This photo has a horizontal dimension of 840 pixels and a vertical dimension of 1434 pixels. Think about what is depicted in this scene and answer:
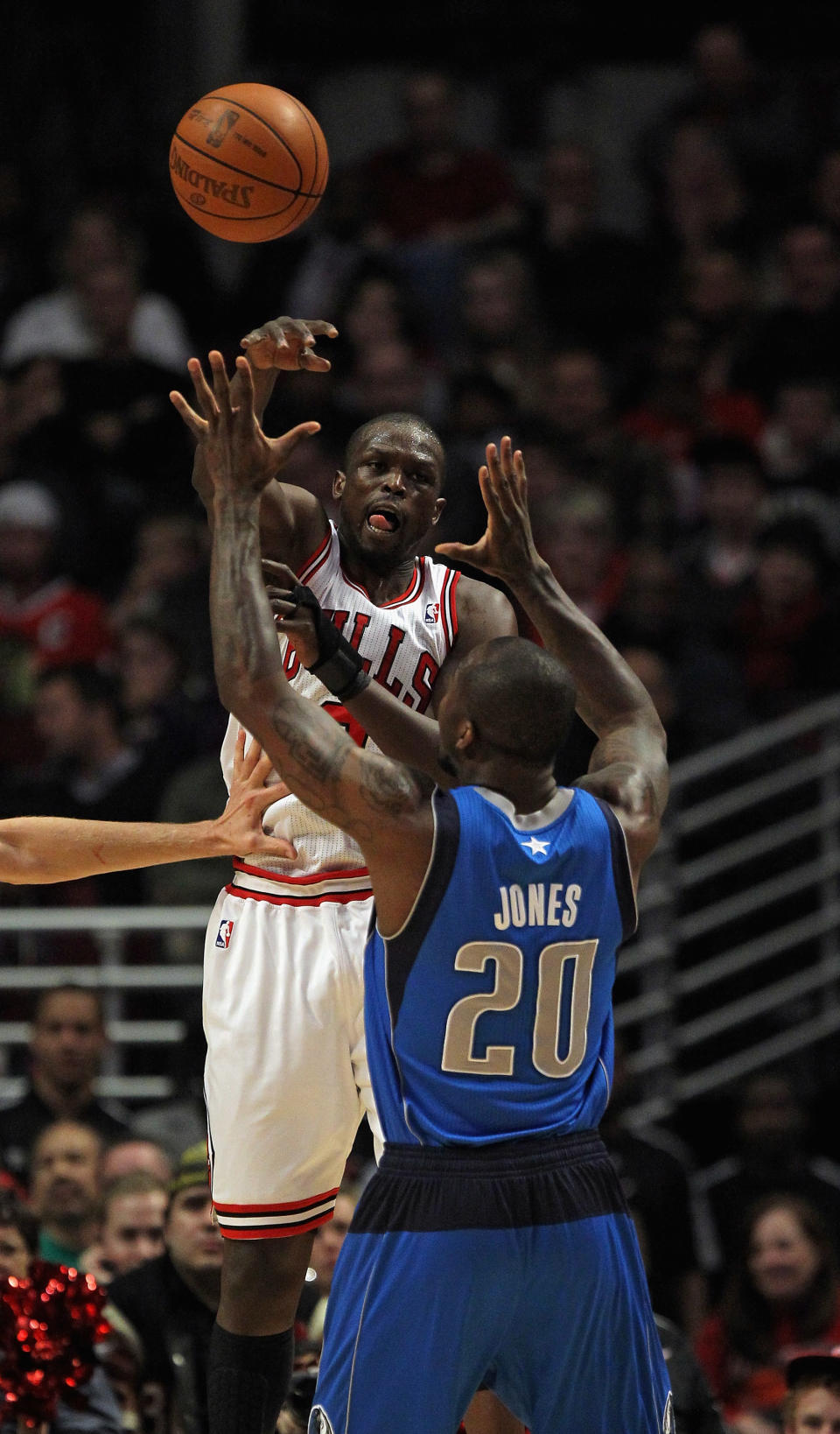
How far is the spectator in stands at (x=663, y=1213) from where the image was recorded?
24.4 feet

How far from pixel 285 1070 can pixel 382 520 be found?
52.4 inches

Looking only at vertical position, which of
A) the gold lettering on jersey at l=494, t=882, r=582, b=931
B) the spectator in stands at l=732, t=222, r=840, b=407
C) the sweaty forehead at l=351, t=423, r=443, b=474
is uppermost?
the spectator in stands at l=732, t=222, r=840, b=407

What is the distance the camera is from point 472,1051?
13.7ft

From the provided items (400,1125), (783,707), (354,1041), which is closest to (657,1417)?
(400,1125)

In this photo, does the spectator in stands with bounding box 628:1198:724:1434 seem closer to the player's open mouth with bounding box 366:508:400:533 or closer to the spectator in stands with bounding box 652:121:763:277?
the player's open mouth with bounding box 366:508:400:533

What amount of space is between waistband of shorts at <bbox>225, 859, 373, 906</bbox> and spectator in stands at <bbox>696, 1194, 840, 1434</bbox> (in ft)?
9.63

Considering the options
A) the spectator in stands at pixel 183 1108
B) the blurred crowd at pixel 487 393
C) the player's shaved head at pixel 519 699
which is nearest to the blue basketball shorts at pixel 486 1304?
the player's shaved head at pixel 519 699

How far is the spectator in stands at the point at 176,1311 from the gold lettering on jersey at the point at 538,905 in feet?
7.68

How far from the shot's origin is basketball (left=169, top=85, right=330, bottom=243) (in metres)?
5.24

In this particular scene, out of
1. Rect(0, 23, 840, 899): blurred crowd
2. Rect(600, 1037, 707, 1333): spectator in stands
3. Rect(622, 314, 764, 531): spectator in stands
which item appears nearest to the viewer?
Rect(600, 1037, 707, 1333): spectator in stands

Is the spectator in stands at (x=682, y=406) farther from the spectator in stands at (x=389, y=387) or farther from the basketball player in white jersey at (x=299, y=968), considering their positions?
the basketball player in white jersey at (x=299, y=968)

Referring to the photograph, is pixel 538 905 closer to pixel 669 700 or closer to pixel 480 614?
pixel 480 614

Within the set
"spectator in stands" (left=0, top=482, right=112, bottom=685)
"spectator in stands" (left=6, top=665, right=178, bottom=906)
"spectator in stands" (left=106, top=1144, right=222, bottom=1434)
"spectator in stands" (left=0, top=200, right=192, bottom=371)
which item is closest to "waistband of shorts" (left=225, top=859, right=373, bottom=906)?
"spectator in stands" (left=106, top=1144, right=222, bottom=1434)

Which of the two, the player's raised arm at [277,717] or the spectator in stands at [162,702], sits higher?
the spectator in stands at [162,702]
